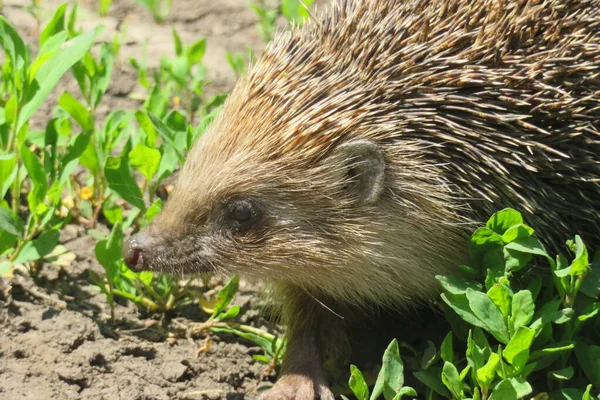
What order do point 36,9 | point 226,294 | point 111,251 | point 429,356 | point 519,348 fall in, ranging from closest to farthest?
point 519,348 → point 429,356 → point 111,251 → point 226,294 → point 36,9

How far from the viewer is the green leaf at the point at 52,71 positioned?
4.22m

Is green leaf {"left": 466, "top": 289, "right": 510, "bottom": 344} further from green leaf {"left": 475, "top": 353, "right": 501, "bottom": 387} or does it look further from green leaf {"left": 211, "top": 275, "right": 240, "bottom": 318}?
green leaf {"left": 211, "top": 275, "right": 240, "bottom": 318}

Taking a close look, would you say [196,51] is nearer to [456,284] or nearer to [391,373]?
[456,284]

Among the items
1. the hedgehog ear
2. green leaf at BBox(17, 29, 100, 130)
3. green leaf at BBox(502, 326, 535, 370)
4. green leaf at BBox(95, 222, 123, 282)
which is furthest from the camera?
green leaf at BBox(17, 29, 100, 130)

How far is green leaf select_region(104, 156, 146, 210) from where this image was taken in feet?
14.1

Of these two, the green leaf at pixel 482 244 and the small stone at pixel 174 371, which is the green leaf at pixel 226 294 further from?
the green leaf at pixel 482 244

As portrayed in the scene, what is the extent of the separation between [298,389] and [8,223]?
53.3 inches

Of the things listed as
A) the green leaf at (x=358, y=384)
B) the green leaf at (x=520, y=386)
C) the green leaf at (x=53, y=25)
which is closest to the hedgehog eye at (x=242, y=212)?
the green leaf at (x=358, y=384)

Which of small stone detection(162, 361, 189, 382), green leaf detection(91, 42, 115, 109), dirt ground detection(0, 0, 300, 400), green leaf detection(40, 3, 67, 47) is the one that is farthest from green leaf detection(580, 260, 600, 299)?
green leaf detection(40, 3, 67, 47)

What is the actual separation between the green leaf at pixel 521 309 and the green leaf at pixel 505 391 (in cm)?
20

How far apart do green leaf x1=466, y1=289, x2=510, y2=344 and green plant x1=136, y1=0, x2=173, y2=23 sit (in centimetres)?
407

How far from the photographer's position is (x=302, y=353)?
403 cm

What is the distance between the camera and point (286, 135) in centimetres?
380

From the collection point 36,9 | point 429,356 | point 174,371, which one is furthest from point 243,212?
point 36,9
